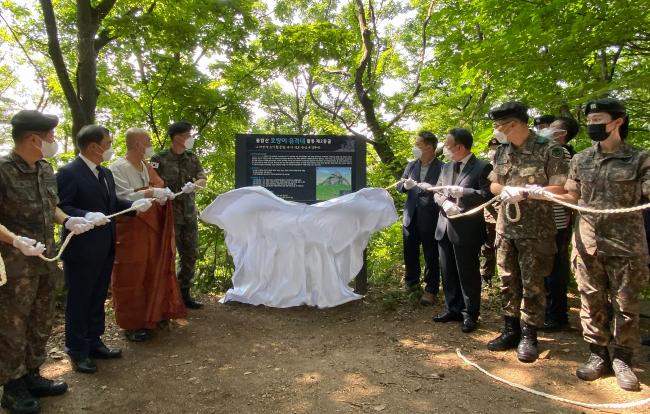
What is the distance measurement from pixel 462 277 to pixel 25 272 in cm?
372

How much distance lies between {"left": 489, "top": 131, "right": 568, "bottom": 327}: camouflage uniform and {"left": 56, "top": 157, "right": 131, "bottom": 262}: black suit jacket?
343 cm

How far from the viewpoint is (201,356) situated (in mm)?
3830

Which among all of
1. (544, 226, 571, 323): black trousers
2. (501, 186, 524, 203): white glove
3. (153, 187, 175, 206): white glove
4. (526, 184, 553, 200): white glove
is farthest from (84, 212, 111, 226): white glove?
(544, 226, 571, 323): black trousers

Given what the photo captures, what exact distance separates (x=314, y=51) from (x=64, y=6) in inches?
194

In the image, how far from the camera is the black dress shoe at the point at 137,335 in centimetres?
414

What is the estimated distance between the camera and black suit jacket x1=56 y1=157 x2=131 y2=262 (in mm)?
3371

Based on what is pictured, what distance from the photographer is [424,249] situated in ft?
17.1

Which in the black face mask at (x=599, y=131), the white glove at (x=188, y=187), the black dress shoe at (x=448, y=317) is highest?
the black face mask at (x=599, y=131)

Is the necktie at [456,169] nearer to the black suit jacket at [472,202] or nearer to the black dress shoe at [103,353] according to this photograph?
the black suit jacket at [472,202]

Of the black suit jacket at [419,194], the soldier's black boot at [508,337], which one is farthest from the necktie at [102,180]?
the soldier's black boot at [508,337]

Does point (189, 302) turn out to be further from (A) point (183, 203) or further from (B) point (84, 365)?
(B) point (84, 365)

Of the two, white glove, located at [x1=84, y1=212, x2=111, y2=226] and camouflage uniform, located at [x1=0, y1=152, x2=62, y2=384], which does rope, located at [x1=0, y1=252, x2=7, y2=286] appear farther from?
white glove, located at [x1=84, y1=212, x2=111, y2=226]

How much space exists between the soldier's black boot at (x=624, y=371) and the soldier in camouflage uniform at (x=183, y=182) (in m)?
4.28

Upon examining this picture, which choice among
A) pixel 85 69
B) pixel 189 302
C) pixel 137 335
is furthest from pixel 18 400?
pixel 85 69
